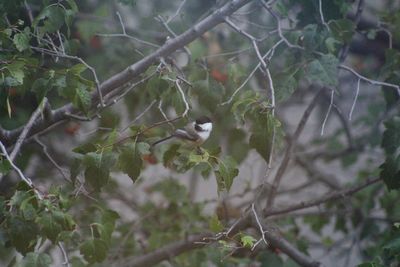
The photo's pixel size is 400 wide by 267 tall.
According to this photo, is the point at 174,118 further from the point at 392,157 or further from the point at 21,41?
the point at 392,157

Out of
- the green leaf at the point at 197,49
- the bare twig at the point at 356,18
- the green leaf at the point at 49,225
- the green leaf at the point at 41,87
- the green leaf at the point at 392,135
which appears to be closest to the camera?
the green leaf at the point at 49,225

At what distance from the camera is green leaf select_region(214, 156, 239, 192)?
1.24 meters

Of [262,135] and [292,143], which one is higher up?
[262,135]

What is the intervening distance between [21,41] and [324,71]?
0.67 metres

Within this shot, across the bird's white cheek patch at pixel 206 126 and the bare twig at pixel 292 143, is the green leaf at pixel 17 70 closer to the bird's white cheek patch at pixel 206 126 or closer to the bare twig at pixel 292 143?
the bird's white cheek patch at pixel 206 126

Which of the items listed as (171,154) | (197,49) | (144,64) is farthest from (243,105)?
(197,49)

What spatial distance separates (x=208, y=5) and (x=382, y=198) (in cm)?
87

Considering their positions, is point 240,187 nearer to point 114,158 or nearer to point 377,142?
point 377,142

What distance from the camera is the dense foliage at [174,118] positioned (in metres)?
1.29

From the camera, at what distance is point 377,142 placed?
2.35 metres

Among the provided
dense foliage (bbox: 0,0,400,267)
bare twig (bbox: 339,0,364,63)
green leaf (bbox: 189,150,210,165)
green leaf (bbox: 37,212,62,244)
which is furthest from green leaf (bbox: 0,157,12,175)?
bare twig (bbox: 339,0,364,63)

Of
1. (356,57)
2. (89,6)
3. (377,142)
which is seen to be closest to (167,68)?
(89,6)

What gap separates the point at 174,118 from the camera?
135cm

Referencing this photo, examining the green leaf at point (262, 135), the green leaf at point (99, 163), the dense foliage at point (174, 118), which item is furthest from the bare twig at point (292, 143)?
the green leaf at point (99, 163)
